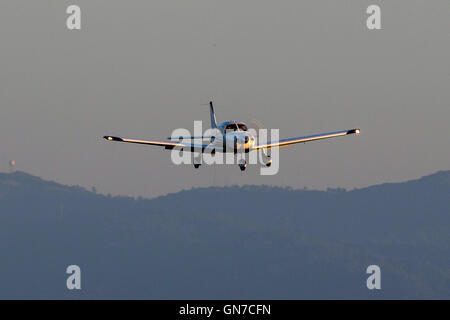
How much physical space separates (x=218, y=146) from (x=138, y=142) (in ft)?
31.2

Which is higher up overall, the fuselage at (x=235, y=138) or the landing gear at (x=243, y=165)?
Result: the fuselage at (x=235, y=138)

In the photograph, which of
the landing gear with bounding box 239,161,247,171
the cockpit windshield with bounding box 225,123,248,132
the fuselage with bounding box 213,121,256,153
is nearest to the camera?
the landing gear with bounding box 239,161,247,171

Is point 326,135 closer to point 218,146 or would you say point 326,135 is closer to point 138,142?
point 218,146

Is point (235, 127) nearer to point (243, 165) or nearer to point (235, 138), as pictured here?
point (235, 138)

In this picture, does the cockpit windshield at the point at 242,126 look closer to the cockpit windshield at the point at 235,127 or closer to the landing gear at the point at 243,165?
the cockpit windshield at the point at 235,127

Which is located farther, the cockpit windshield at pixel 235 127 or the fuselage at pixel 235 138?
the cockpit windshield at pixel 235 127

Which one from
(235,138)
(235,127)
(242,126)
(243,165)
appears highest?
(242,126)

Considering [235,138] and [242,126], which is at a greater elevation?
[242,126]

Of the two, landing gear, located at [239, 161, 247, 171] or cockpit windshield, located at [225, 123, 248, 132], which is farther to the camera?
cockpit windshield, located at [225, 123, 248, 132]

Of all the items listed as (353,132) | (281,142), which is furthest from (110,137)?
(353,132)

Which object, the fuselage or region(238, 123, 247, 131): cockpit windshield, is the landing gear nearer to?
the fuselage

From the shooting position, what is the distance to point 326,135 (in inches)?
4102

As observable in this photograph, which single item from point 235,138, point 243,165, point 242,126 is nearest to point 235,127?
point 242,126

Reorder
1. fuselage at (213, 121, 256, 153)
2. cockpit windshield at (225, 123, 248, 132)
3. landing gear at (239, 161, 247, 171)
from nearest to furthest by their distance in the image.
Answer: landing gear at (239, 161, 247, 171) → fuselage at (213, 121, 256, 153) → cockpit windshield at (225, 123, 248, 132)
